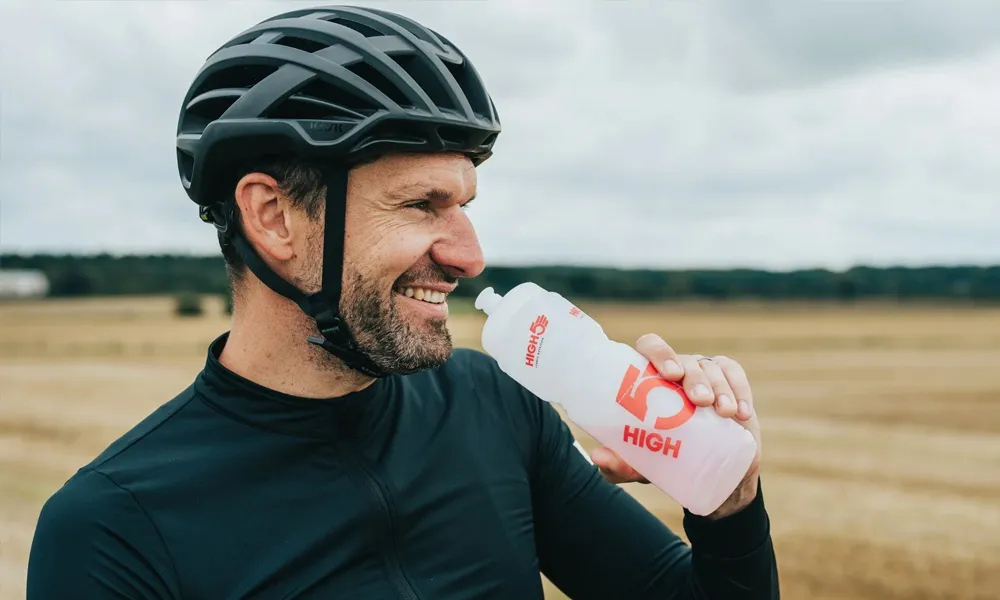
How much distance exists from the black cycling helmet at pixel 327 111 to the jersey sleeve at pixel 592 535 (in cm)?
67

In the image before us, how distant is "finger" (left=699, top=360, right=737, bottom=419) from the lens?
2.45 metres

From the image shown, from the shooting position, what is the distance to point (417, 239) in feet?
8.46

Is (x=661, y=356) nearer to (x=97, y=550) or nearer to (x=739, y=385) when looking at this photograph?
(x=739, y=385)

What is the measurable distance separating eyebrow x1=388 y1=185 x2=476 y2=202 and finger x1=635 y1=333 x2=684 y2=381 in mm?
718

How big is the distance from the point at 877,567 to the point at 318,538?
1132 cm

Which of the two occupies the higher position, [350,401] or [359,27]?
[359,27]

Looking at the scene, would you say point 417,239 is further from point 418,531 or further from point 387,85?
point 418,531

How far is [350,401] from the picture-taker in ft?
8.80

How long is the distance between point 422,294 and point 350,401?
0.38m

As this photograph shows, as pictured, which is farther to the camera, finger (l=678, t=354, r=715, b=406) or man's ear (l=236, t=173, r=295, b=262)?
man's ear (l=236, t=173, r=295, b=262)

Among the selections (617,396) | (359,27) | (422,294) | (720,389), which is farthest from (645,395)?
(359,27)

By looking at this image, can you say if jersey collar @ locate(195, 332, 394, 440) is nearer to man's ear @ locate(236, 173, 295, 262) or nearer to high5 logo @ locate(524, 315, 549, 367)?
man's ear @ locate(236, 173, 295, 262)

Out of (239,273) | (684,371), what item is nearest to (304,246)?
(239,273)

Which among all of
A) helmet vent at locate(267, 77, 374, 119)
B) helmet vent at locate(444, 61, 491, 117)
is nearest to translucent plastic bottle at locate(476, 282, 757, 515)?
helmet vent at locate(444, 61, 491, 117)
